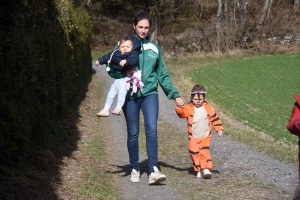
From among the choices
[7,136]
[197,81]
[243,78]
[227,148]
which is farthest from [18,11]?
[243,78]

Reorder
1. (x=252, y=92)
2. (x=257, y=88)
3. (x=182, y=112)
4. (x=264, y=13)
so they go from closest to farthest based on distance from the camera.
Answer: (x=182, y=112), (x=252, y=92), (x=257, y=88), (x=264, y=13)

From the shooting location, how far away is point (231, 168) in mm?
8477

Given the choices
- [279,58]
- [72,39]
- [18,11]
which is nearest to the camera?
[18,11]

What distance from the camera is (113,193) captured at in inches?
272

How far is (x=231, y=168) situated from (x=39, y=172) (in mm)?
3145

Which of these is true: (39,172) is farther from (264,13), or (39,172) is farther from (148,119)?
(264,13)

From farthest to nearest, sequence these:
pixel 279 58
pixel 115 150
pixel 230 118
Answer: pixel 279 58 < pixel 230 118 < pixel 115 150

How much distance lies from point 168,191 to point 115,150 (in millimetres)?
3547

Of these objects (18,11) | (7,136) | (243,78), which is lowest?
(243,78)

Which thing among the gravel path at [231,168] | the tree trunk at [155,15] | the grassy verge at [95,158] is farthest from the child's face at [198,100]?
the tree trunk at [155,15]

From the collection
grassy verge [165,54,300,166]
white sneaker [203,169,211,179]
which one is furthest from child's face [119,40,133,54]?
grassy verge [165,54,300,166]

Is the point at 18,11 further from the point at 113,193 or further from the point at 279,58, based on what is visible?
the point at 279,58

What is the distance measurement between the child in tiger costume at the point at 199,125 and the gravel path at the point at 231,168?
0.59 meters

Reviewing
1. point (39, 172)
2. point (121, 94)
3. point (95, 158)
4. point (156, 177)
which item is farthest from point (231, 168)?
point (39, 172)
